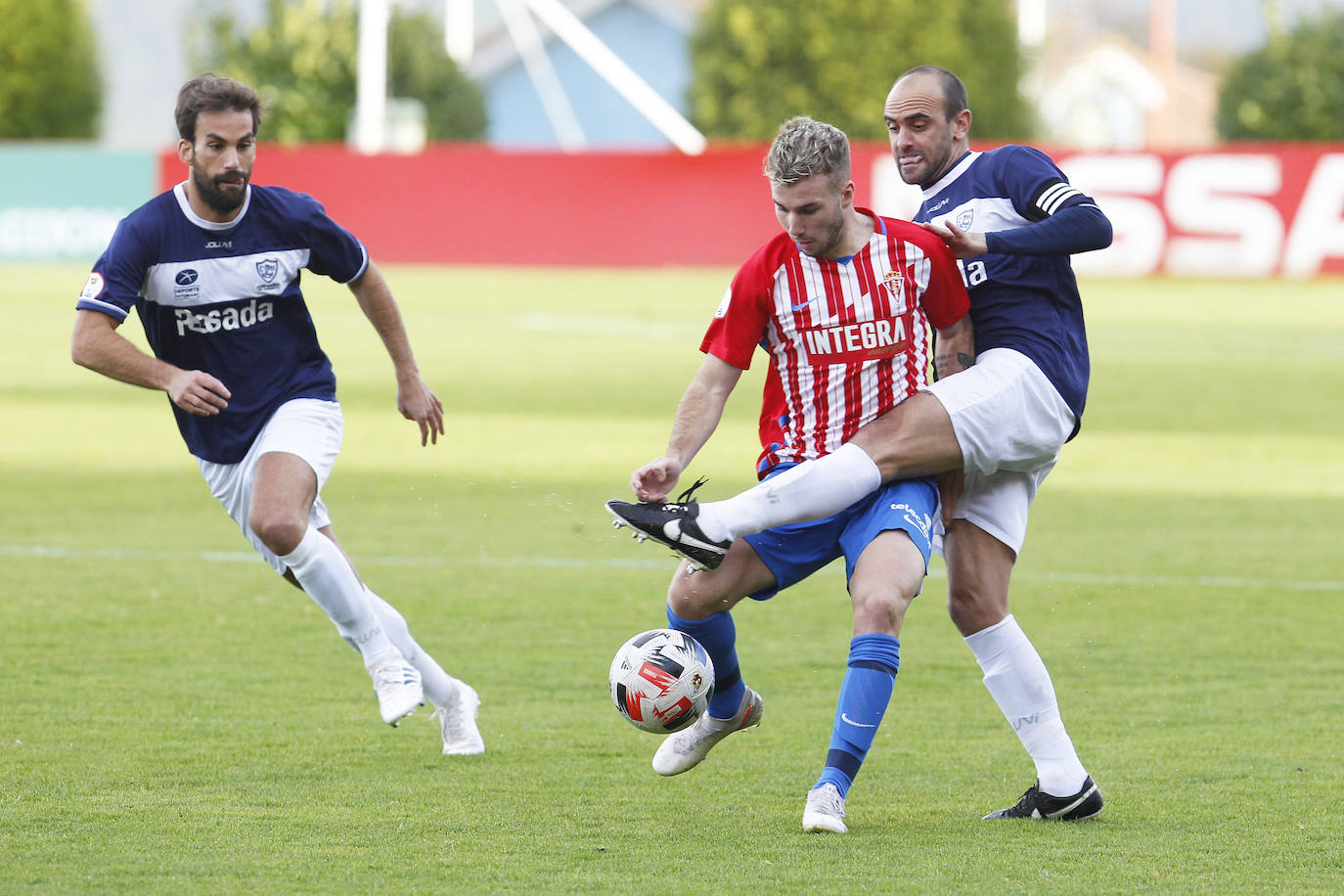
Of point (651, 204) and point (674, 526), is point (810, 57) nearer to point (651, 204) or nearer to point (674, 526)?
point (651, 204)

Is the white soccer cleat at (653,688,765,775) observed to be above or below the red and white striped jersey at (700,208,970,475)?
below

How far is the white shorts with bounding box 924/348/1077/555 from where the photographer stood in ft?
17.2

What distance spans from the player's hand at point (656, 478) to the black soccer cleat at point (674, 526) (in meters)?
0.03

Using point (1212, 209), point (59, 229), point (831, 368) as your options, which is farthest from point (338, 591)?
point (59, 229)

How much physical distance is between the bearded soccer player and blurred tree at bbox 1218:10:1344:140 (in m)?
43.0

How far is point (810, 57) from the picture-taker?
48719 millimetres

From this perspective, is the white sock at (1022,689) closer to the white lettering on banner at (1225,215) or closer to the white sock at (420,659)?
the white sock at (420,659)

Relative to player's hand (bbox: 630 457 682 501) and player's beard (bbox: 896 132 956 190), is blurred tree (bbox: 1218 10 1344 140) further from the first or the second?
player's hand (bbox: 630 457 682 501)

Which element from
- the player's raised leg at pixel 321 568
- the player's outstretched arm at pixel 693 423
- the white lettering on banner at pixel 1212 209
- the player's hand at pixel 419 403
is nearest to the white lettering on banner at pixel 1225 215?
the white lettering on banner at pixel 1212 209

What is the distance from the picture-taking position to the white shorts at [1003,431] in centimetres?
524

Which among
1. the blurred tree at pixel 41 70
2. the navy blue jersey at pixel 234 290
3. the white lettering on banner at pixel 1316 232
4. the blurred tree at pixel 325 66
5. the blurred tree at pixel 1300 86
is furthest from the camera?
the blurred tree at pixel 41 70

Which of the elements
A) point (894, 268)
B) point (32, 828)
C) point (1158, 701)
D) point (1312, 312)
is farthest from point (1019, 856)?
point (1312, 312)

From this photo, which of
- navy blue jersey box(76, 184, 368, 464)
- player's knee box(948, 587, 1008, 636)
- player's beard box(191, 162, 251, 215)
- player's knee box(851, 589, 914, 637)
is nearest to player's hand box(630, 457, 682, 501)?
player's knee box(851, 589, 914, 637)

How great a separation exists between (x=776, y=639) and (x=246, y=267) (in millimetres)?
2989
